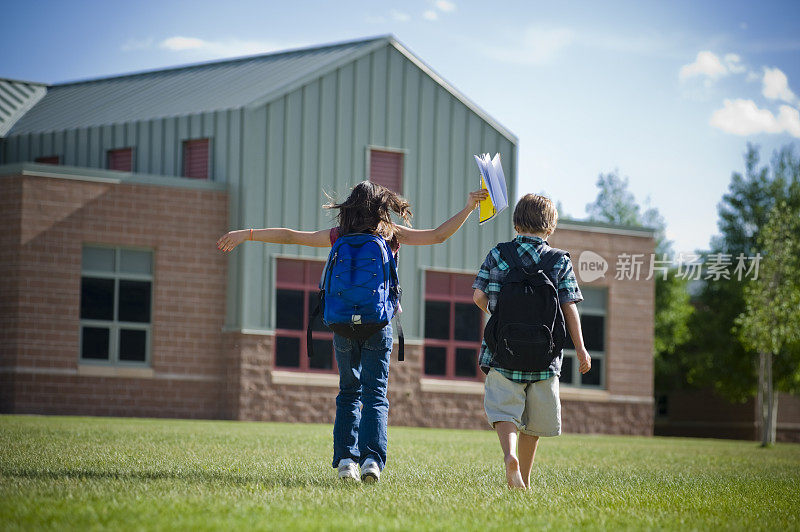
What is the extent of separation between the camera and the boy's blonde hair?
6.52 m

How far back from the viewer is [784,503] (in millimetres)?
6840

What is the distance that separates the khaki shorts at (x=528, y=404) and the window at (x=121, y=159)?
748 inches

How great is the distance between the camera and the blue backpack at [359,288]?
20.9 ft

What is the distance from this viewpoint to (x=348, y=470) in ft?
21.1

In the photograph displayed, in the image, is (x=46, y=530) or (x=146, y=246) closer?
(x=46, y=530)

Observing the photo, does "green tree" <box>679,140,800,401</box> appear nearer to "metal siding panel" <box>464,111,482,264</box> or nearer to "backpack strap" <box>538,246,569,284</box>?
"metal siding panel" <box>464,111,482,264</box>

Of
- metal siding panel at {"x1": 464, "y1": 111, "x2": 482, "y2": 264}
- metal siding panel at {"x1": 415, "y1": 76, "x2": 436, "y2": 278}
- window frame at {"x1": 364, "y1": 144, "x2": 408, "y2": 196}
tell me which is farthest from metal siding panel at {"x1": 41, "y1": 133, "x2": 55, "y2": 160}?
metal siding panel at {"x1": 464, "y1": 111, "x2": 482, "y2": 264}

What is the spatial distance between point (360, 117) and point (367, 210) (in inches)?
662

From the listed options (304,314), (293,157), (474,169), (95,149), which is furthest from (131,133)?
(474,169)

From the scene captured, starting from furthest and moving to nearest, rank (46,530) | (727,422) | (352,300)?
1. (727,422)
2. (352,300)
3. (46,530)

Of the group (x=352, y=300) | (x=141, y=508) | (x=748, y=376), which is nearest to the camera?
(x=141, y=508)

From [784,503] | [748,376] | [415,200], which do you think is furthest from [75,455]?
[748,376]

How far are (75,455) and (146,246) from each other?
547 inches

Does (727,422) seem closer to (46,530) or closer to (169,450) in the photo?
(169,450)
